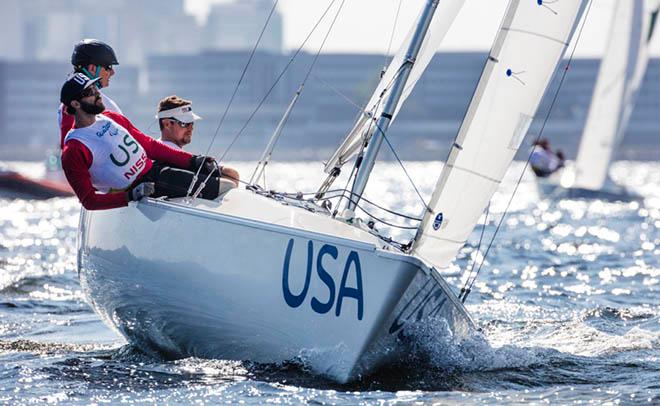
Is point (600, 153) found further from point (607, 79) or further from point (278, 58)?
point (278, 58)

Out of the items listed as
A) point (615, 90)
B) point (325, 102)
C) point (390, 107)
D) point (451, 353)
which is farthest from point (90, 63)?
point (325, 102)

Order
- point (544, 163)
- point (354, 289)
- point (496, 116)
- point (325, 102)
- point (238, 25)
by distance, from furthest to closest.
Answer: point (238, 25) < point (325, 102) < point (544, 163) < point (496, 116) < point (354, 289)

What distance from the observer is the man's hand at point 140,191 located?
4.85 metres

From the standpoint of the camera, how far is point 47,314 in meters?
7.13

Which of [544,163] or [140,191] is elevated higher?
[140,191]

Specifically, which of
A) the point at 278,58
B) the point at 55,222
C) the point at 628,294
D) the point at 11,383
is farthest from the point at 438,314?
the point at 278,58

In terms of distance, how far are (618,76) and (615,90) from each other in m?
0.27

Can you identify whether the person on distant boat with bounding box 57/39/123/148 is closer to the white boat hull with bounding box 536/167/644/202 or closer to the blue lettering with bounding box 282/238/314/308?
the blue lettering with bounding box 282/238/314/308

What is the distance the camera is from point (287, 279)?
4516mm

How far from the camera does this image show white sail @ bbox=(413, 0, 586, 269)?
535cm

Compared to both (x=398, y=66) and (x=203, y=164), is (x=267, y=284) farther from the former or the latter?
(x=398, y=66)

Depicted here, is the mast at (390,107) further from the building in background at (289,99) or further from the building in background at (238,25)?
the building in background at (238,25)

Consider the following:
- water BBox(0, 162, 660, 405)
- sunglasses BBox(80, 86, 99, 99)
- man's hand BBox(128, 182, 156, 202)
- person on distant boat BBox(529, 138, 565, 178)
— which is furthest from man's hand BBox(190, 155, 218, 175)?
person on distant boat BBox(529, 138, 565, 178)

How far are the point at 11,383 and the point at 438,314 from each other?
1672 millimetres
